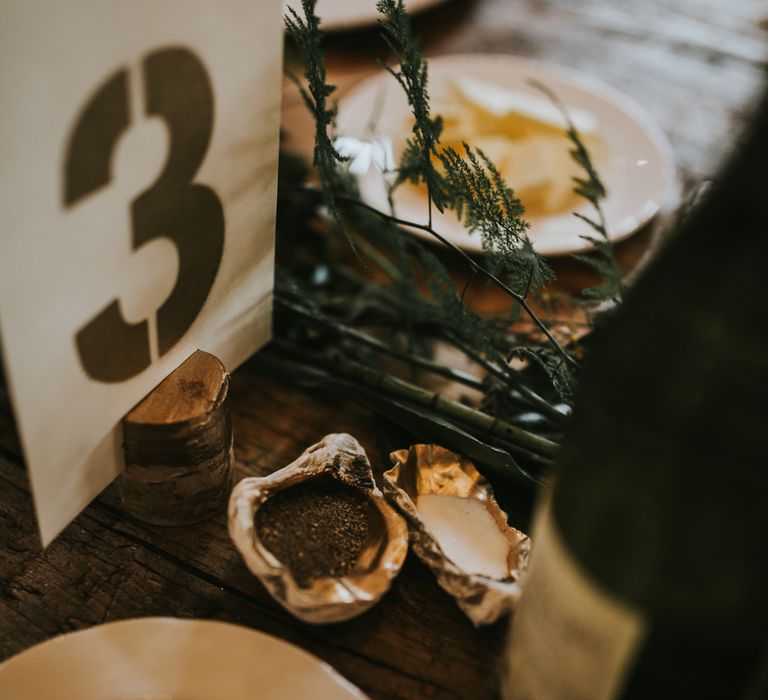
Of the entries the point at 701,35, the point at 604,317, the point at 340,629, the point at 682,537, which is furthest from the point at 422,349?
the point at 701,35

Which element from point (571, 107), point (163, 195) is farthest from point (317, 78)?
point (571, 107)

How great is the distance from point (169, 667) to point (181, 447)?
130 millimetres

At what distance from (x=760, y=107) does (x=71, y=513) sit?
1.40 feet

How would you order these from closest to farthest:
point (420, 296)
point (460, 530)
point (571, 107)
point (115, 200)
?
1. point (115, 200)
2. point (460, 530)
3. point (420, 296)
4. point (571, 107)

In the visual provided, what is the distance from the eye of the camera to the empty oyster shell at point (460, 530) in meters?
0.48

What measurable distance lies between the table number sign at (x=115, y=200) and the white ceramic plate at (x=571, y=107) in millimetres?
325

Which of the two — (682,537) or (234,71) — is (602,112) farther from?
(682,537)

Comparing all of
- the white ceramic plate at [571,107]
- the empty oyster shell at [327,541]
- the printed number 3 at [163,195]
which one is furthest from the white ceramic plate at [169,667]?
the white ceramic plate at [571,107]

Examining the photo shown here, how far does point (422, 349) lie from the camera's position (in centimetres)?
73

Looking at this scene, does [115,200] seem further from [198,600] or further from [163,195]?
[198,600]

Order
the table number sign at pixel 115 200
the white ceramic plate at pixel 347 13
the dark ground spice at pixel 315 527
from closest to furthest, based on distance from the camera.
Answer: the table number sign at pixel 115 200
the dark ground spice at pixel 315 527
the white ceramic plate at pixel 347 13

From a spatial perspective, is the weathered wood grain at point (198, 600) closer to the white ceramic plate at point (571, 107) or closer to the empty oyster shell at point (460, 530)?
the empty oyster shell at point (460, 530)

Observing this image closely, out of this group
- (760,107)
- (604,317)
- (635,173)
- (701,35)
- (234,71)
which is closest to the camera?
(760,107)

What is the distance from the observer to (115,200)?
Answer: 1.38 ft
